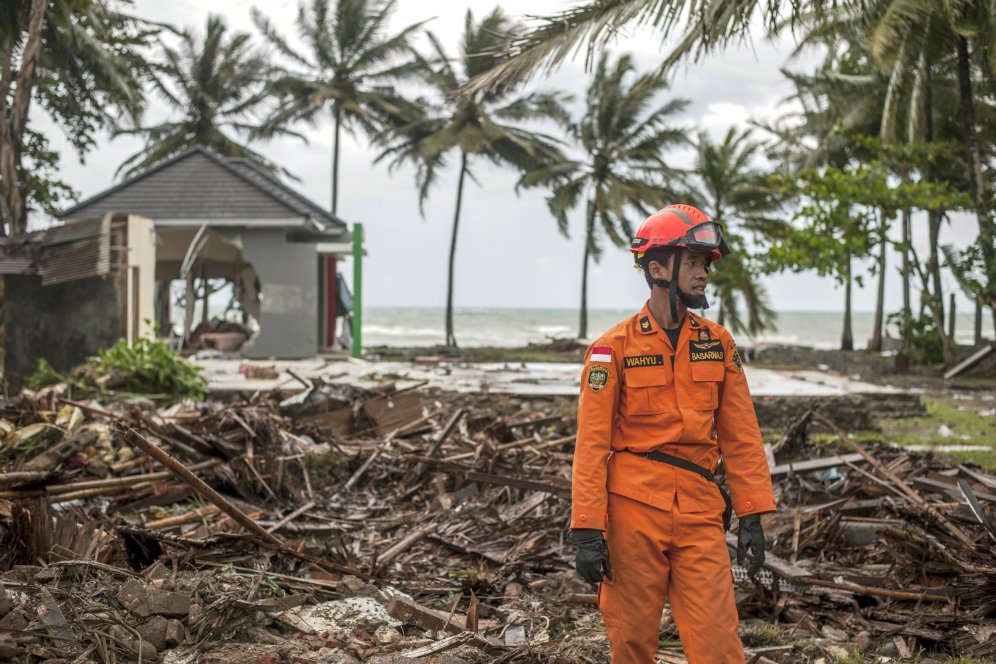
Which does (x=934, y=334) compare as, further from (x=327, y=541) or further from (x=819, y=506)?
(x=327, y=541)

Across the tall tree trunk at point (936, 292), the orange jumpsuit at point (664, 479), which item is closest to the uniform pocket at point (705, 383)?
the orange jumpsuit at point (664, 479)

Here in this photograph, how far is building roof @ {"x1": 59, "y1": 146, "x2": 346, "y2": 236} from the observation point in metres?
18.8

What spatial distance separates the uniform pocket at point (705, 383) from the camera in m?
3.32

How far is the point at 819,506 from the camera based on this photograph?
20.0ft

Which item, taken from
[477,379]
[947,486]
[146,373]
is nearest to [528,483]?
[947,486]

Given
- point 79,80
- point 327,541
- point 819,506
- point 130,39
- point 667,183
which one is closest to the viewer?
point 327,541

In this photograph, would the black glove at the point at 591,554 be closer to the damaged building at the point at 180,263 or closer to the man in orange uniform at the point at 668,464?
the man in orange uniform at the point at 668,464

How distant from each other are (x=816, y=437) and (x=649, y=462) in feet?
26.4

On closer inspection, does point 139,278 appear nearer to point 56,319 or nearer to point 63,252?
point 63,252

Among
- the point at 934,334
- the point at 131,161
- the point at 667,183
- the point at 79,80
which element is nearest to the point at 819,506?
the point at 934,334

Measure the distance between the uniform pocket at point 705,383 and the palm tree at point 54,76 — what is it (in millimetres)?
17308

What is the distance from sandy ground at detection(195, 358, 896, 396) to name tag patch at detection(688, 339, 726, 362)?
875 centimetres

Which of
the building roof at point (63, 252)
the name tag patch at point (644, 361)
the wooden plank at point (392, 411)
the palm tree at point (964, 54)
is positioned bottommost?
the wooden plank at point (392, 411)

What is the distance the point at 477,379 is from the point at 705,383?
11077 millimetres
